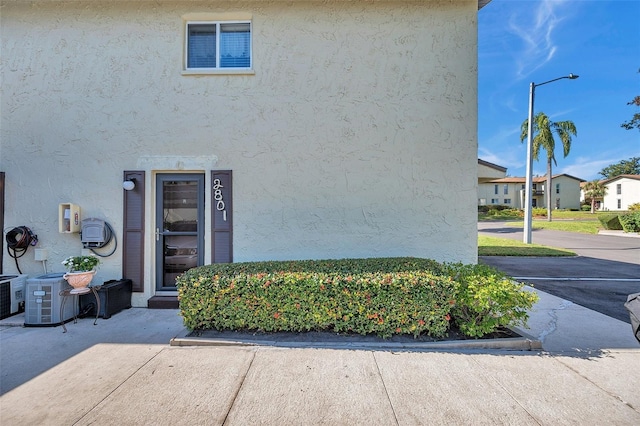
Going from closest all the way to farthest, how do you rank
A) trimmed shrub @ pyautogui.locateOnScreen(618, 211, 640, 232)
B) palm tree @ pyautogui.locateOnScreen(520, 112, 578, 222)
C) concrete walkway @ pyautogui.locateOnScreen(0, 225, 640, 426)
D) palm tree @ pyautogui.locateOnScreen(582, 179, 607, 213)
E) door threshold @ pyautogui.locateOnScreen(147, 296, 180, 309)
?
1. concrete walkway @ pyautogui.locateOnScreen(0, 225, 640, 426)
2. door threshold @ pyautogui.locateOnScreen(147, 296, 180, 309)
3. trimmed shrub @ pyautogui.locateOnScreen(618, 211, 640, 232)
4. palm tree @ pyautogui.locateOnScreen(520, 112, 578, 222)
5. palm tree @ pyautogui.locateOnScreen(582, 179, 607, 213)

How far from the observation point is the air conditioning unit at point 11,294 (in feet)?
14.7

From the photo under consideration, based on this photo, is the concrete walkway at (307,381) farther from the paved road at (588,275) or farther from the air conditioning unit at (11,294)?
the paved road at (588,275)

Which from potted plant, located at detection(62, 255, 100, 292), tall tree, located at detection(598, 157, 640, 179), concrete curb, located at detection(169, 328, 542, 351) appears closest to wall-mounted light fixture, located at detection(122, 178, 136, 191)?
potted plant, located at detection(62, 255, 100, 292)

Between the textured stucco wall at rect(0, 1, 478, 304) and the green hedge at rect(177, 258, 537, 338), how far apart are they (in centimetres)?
133

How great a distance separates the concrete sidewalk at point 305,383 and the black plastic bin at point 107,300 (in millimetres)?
564

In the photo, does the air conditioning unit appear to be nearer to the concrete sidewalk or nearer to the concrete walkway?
the concrete walkway

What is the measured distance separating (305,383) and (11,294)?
5.21 m

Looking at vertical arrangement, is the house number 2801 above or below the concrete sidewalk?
above

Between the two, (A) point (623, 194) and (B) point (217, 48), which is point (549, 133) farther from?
→ (B) point (217, 48)

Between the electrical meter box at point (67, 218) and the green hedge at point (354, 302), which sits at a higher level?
the electrical meter box at point (67, 218)

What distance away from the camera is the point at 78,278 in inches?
166

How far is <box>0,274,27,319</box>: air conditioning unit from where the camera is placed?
449 cm

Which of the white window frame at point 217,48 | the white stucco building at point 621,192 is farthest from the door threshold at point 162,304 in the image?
the white stucco building at point 621,192

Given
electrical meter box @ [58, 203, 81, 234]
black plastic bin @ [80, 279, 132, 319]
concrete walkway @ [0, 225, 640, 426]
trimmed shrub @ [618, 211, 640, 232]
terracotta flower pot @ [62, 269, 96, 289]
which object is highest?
electrical meter box @ [58, 203, 81, 234]
